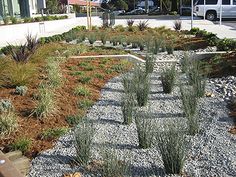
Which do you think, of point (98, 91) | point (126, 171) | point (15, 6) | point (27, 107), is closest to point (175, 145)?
point (126, 171)

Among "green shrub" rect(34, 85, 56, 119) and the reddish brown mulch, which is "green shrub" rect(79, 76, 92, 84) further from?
"green shrub" rect(34, 85, 56, 119)

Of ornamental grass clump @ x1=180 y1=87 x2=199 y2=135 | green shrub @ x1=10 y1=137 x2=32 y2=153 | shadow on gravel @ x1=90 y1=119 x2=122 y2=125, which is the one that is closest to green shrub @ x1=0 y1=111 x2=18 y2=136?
green shrub @ x1=10 y1=137 x2=32 y2=153

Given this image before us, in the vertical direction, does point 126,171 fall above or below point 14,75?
below

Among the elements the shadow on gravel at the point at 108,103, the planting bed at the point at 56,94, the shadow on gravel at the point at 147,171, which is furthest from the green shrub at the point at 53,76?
the shadow on gravel at the point at 147,171

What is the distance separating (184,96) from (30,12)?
28277 millimetres

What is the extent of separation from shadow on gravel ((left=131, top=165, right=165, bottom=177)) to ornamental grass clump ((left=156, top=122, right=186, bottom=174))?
94mm

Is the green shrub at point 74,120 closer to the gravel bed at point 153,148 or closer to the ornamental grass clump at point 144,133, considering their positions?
the gravel bed at point 153,148

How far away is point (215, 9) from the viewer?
32281 mm

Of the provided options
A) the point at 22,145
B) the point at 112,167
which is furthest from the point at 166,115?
the point at 112,167

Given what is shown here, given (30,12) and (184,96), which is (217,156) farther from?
(30,12)

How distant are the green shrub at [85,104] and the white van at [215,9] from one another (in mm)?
26973

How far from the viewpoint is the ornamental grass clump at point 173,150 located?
420 centimetres

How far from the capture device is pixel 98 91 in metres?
7.90

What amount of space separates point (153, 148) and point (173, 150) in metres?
0.80
